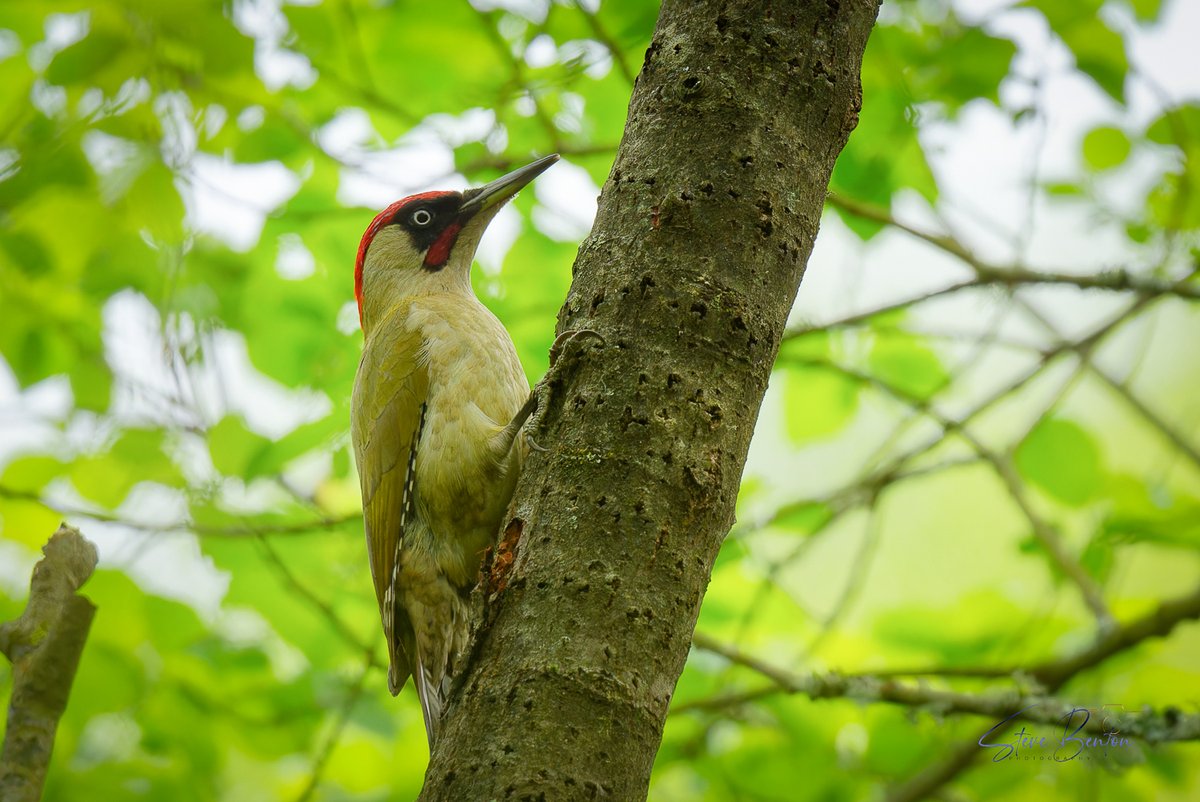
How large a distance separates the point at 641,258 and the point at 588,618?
0.66m

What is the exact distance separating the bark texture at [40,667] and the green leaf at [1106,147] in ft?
13.0

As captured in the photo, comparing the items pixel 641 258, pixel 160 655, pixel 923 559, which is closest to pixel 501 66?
pixel 641 258

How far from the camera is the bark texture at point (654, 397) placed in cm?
164

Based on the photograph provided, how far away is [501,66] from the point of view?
3.62m

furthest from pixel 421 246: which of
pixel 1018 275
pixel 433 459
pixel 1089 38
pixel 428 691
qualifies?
pixel 1089 38

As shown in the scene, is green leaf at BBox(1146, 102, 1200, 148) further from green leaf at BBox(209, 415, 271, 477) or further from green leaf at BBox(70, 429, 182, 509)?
green leaf at BBox(70, 429, 182, 509)

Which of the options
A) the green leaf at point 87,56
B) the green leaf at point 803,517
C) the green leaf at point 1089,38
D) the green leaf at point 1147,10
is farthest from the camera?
the green leaf at point 1147,10

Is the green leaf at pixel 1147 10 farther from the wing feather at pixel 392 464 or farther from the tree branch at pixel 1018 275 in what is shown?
the wing feather at pixel 392 464

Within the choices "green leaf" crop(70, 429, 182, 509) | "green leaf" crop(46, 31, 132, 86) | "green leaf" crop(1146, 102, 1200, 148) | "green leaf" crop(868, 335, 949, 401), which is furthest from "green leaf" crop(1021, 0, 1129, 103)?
"green leaf" crop(70, 429, 182, 509)

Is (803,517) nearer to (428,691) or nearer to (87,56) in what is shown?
(428,691)

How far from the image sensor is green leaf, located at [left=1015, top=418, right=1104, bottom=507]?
404 centimetres

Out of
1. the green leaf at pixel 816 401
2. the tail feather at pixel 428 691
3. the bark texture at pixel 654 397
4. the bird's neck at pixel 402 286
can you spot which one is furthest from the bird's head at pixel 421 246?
the bark texture at pixel 654 397

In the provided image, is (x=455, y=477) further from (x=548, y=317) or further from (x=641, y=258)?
(x=641, y=258)

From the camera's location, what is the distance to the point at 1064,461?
407 centimetres
